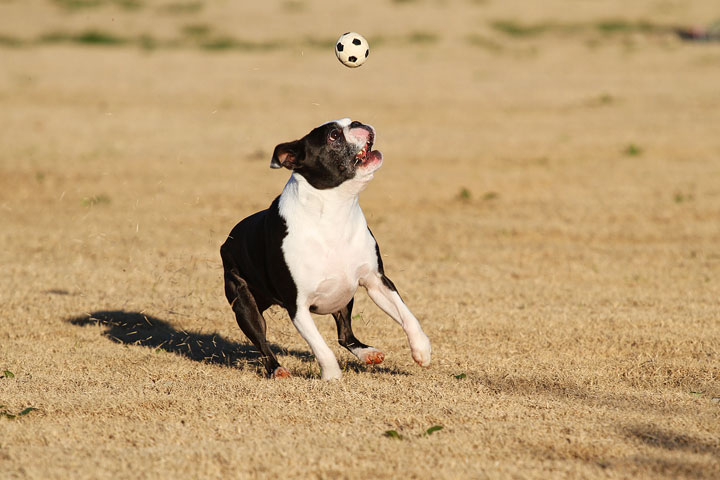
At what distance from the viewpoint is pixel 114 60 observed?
93.9ft

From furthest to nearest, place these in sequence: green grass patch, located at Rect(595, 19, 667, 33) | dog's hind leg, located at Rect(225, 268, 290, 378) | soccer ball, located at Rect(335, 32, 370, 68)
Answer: green grass patch, located at Rect(595, 19, 667, 33)
soccer ball, located at Rect(335, 32, 370, 68)
dog's hind leg, located at Rect(225, 268, 290, 378)

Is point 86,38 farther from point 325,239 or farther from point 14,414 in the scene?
point 14,414

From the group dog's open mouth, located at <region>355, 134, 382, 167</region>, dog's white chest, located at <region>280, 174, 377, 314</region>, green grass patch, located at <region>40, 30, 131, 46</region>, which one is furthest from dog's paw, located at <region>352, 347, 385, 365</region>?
green grass patch, located at <region>40, 30, 131, 46</region>

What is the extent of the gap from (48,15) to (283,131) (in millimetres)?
24455

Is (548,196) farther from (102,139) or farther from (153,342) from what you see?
(102,139)

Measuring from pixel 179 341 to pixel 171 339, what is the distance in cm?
9

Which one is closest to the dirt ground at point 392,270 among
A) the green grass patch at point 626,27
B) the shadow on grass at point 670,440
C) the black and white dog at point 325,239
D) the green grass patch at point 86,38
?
the shadow on grass at point 670,440

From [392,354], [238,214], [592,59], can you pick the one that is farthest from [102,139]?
[592,59]

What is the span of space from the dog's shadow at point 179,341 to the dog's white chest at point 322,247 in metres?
0.77

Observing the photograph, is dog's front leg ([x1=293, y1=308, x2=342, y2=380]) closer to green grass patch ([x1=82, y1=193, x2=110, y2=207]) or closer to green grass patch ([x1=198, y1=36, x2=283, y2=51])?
green grass patch ([x1=82, y1=193, x2=110, y2=207])

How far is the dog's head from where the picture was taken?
6004 millimetres

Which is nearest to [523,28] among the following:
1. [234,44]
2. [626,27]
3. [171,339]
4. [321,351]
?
[626,27]

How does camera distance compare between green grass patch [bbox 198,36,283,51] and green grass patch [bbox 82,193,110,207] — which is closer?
green grass patch [bbox 82,193,110,207]

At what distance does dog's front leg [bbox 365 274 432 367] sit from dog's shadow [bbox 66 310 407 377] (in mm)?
461
